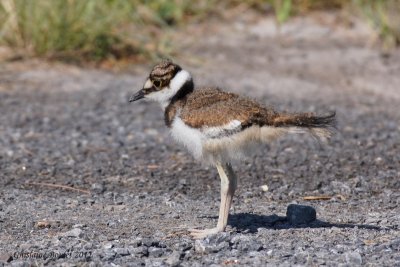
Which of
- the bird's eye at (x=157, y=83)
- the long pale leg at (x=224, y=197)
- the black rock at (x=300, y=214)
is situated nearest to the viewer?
the long pale leg at (x=224, y=197)

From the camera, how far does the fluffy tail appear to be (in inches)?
177

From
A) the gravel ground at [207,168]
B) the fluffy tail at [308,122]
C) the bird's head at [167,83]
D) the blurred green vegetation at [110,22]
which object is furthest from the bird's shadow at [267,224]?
the blurred green vegetation at [110,22]

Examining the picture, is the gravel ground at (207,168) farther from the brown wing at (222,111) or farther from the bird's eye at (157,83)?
the bird's eye at (157,83)

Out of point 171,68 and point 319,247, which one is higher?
point 171,68

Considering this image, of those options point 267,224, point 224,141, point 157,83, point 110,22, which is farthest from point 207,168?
point 110,22

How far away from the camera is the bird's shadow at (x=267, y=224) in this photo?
16.1ft

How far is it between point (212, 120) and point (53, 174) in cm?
192

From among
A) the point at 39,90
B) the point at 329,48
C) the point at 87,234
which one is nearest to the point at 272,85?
the point at 329,48

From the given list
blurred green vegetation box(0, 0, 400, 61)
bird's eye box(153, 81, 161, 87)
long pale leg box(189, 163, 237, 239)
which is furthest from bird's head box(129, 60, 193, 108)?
blurred green vegetation box(0, 0, 400, 61)

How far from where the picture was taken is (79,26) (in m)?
8.96

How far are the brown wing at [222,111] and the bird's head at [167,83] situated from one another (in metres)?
0.11

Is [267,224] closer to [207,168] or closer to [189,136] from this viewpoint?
[189,136]

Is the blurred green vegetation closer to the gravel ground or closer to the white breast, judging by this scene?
the gravel ground

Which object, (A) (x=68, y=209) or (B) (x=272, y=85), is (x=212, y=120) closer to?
(A) (x=68, y=209)
